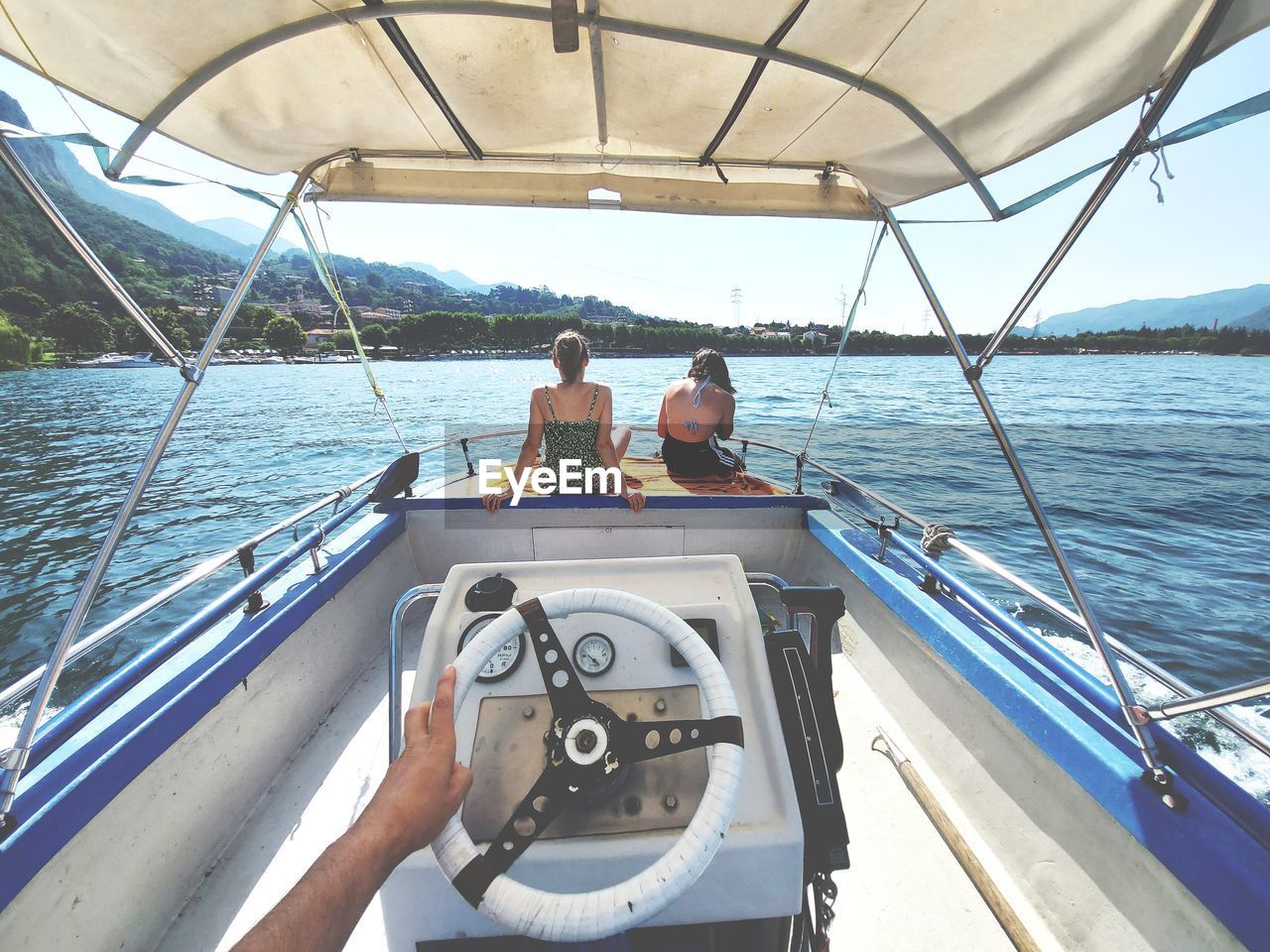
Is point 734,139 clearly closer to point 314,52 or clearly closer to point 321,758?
point 314,52

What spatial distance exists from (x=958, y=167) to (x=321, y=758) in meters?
3.76

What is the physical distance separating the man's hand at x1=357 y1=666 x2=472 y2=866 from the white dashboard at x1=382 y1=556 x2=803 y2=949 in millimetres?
276

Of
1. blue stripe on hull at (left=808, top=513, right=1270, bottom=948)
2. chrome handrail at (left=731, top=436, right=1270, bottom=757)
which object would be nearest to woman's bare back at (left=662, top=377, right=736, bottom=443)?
chrome handrail at (left=731, top=436, right=1270, bottom=757)

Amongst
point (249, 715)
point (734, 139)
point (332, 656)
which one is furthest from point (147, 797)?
point (734, 139)

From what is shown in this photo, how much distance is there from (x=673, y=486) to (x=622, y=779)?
3236mm

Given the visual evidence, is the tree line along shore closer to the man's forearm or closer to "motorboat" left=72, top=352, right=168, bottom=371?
"motorboat" left=72, top=352, right=168, bottom=371

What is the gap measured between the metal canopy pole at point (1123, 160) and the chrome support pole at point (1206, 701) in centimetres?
114

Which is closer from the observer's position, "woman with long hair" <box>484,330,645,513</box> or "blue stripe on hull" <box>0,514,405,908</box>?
"blue stripe on hull" <box>0,514,405,908</box>

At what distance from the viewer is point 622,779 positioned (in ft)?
4.25

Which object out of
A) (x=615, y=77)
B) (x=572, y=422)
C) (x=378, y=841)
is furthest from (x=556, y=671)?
(x=572, y=422)

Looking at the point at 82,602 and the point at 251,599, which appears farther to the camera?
the point at 251,599

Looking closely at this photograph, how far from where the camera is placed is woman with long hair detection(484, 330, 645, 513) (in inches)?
160

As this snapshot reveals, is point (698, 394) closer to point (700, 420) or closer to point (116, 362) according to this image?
point (700, 420)

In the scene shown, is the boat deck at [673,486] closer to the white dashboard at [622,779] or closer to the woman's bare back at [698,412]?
the woman's bare back at [698,412]
